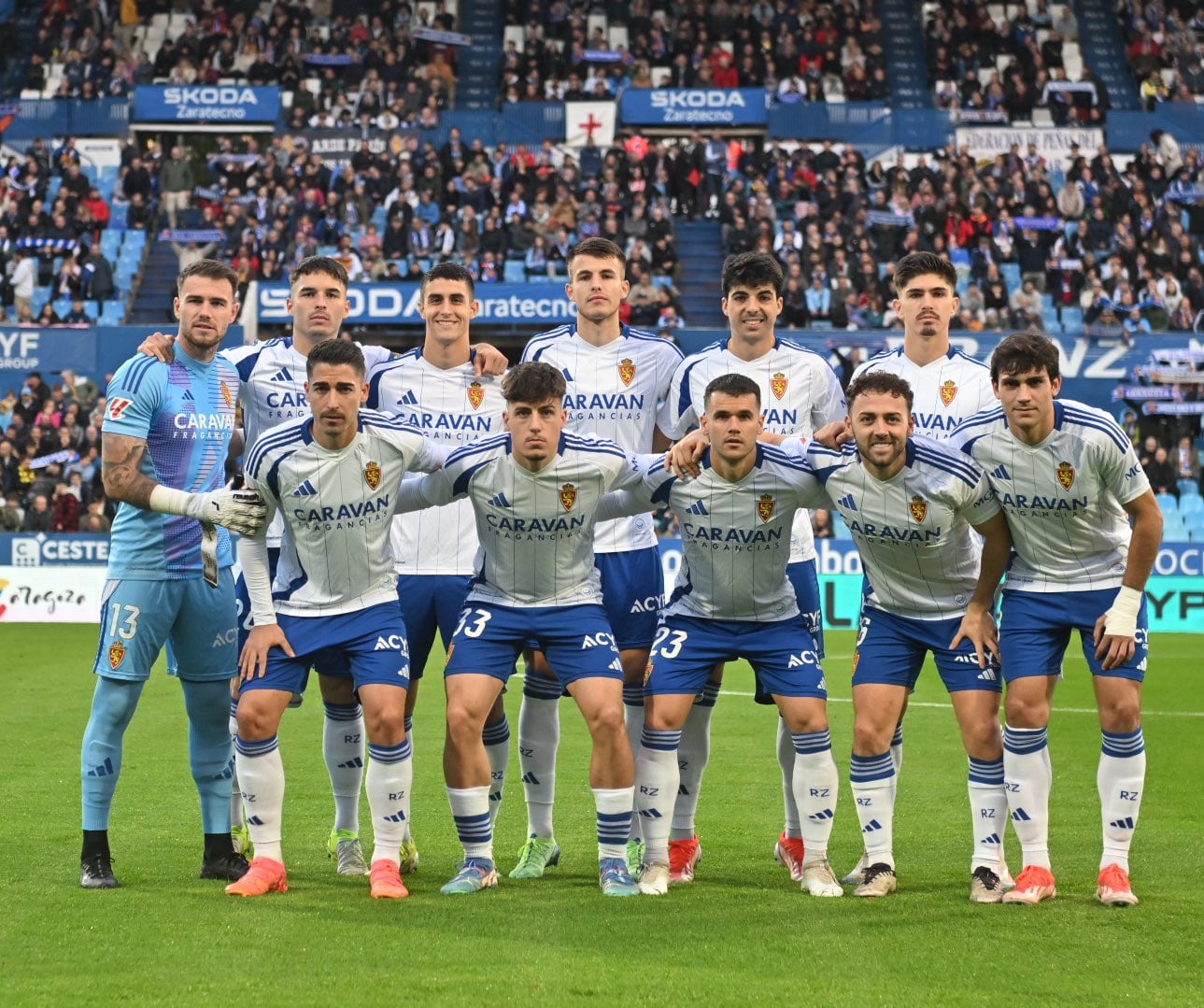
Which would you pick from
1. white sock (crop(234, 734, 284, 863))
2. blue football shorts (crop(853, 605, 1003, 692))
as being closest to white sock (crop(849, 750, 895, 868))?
blue football shorts (crop(853, 605, 1003, 692))

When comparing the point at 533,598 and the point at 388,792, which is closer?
the point at 388,792

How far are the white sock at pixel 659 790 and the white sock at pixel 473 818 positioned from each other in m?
0.66

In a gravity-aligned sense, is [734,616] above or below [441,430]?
below

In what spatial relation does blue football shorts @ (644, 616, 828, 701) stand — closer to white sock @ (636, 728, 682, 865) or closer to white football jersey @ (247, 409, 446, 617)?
white sock @ (636, 728, 682, 865)

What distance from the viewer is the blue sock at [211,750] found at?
6684 millimetres

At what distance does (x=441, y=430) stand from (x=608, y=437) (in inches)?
31.0

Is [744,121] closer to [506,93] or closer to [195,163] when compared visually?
[506,93]

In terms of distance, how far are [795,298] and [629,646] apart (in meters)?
18.8

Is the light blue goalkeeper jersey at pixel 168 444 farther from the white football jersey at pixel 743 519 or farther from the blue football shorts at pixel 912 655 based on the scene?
the blue football shorts at pixel 912 655

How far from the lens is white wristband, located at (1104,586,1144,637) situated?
6020mm

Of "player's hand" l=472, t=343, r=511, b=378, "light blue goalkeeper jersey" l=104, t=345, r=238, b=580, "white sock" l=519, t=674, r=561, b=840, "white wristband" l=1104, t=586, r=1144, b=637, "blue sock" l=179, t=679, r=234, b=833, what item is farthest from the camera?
"player's hand" l=472, t=343, r=511, b=378

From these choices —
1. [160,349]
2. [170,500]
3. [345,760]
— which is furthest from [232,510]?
Answer: [345,760]

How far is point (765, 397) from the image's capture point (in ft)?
23.5

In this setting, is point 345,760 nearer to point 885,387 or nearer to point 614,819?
point 614,819
